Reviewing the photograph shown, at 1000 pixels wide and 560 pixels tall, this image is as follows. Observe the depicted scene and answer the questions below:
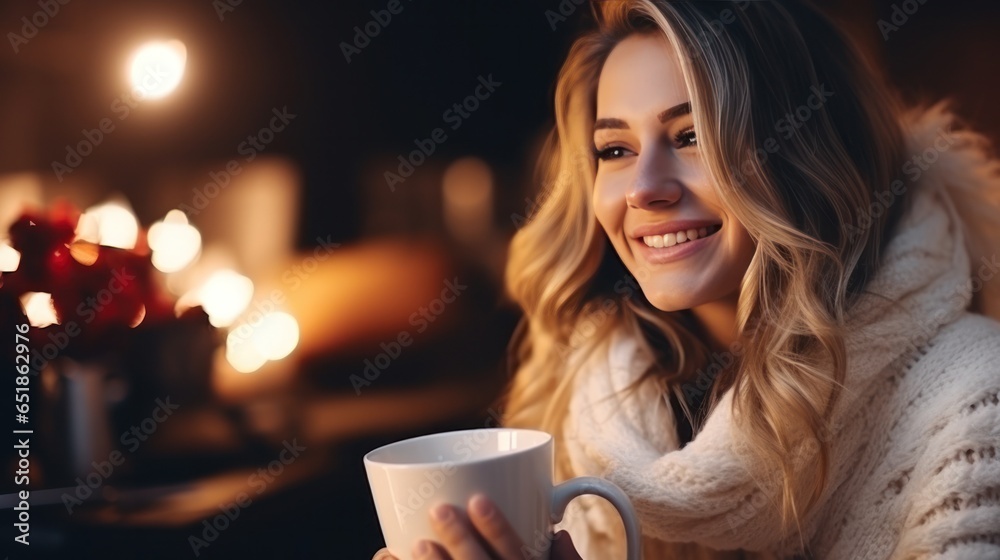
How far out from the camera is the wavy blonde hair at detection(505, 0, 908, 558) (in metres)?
0.69

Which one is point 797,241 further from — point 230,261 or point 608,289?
point 230,261

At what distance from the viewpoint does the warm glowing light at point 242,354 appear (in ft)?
2.32

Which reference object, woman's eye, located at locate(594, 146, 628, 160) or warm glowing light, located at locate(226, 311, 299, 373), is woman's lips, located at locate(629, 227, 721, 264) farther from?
warm glowing light, located at locate(226, 311, 299, 373)

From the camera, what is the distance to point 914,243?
73 centimetres

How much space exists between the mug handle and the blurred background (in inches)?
8.5

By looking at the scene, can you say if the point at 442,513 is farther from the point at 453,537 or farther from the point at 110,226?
the point at 110,226

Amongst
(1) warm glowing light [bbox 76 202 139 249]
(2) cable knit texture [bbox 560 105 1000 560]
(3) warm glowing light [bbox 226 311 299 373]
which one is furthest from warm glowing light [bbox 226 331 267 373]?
(2) cable knit texture [bbox 560 105 1000 560]

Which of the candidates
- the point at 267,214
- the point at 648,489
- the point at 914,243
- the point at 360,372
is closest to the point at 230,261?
the point at 267,214

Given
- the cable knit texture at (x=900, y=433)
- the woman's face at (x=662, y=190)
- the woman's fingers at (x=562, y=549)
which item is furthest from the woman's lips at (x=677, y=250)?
the woman's fingers at (x=562, y=549)

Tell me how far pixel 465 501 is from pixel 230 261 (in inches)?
12.6

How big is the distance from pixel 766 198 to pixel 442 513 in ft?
1.29

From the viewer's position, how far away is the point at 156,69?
2.23 ft

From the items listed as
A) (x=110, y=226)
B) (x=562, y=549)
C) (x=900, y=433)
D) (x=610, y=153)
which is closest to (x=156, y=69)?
(x=110, y=226)

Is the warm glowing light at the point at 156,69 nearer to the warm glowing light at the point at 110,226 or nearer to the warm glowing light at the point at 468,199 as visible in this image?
the warm glowing light at the point at 110,226
